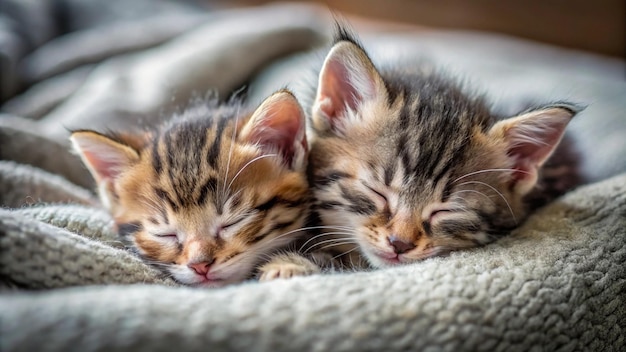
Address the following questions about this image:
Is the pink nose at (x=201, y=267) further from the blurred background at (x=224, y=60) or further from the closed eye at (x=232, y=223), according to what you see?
the blurred background at (x=224, y=60)

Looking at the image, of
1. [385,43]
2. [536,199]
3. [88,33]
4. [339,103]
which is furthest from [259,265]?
[88,33]

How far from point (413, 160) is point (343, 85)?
26 centimetres

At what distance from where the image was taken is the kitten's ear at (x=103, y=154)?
1.20 metres

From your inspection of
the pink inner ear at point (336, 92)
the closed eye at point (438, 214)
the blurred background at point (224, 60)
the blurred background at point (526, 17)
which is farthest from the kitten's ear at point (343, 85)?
the blurred background at point (526, 17)

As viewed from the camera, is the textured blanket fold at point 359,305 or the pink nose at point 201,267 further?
the pink nose at point 201,267

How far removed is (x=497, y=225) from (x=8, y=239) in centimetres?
93

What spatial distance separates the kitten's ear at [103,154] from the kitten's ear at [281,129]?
0.90 feet

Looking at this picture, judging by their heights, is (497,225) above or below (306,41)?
below

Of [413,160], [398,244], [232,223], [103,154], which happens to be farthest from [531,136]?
[103,154]

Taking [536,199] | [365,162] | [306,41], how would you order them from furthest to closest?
[306,41], [536,199], [365,162]

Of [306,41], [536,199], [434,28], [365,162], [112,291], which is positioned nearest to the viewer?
[112,291]

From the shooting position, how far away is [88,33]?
2.40m

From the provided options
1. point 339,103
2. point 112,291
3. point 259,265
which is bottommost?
point 259,265

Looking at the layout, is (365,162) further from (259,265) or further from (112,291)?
(112,291)
